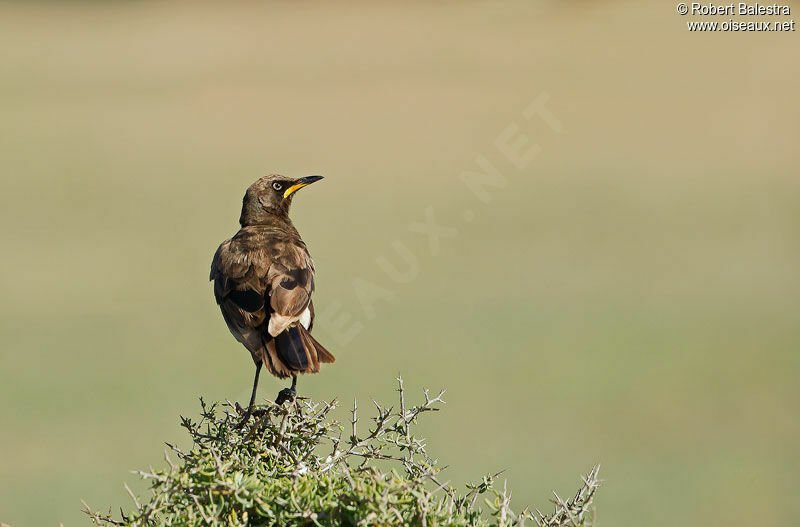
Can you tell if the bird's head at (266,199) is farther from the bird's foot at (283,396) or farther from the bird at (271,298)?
the bird's foot at (283,396)

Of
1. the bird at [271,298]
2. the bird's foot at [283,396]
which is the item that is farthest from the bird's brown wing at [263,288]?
the bird's foot at [283,396]

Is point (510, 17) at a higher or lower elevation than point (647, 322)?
higher

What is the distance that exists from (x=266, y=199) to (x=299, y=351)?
184cm

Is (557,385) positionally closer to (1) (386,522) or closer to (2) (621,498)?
(2) (621,498)

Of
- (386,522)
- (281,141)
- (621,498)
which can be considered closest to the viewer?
(386,522)

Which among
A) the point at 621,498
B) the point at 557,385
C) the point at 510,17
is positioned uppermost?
the point at 510,17

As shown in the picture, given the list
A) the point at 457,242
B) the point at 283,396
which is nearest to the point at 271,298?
the point at 283,396

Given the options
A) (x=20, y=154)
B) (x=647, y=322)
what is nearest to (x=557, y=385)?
(x=647, y=322)

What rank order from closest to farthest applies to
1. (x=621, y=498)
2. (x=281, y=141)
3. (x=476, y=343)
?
(x=621, y=498) → (x=476, y=343) → (x=281, y=141)

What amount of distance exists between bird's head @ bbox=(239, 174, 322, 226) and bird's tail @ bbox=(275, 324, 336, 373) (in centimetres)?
149

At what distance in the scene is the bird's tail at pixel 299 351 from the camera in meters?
4.75

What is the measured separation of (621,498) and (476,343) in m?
7.40

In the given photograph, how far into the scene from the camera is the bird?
191 inches

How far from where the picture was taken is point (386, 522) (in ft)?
9.09
